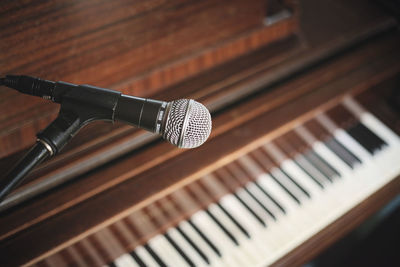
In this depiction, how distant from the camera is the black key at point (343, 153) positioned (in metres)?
1.64

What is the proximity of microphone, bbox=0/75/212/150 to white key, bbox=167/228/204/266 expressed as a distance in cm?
67

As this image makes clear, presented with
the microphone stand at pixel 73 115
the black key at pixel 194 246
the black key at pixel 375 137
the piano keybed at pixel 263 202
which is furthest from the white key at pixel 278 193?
the microphone stand at pixel 73 115

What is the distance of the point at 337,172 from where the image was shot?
1.60 m

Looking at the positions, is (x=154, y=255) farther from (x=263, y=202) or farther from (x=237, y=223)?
(x=263, y=202)

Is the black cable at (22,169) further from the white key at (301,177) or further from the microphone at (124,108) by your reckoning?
the white key at (301,177)

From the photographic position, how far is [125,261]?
1.34 meters

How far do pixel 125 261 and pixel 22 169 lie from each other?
27.0 inches

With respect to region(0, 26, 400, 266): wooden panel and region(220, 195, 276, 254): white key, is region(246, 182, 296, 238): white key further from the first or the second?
region(0, 26, 400, 266): wooden panel

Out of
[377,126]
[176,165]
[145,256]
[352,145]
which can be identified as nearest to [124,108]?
[176,165]

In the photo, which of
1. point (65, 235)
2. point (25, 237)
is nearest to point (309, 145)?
point (65, 235)

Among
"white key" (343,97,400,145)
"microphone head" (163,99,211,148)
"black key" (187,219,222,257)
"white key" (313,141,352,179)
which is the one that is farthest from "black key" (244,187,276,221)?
"microphone head" (163,99,211,148)

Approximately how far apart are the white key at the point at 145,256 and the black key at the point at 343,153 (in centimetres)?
84

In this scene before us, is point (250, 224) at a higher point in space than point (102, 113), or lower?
lower

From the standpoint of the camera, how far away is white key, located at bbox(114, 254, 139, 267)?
1334mm
